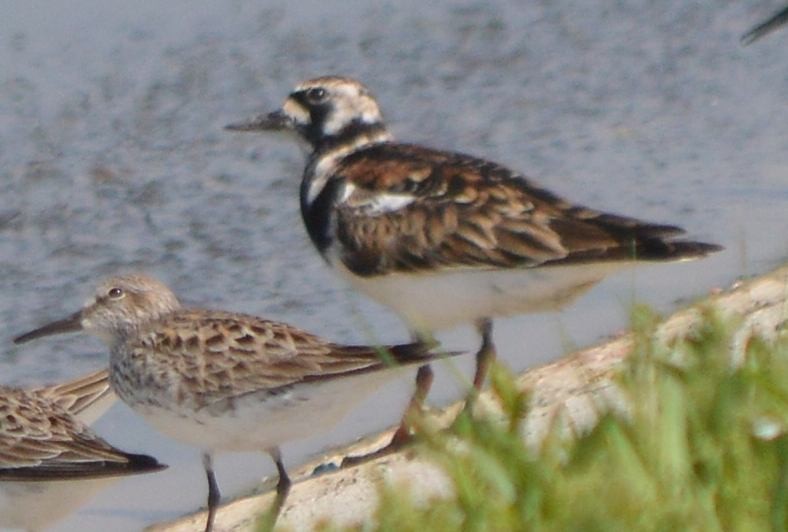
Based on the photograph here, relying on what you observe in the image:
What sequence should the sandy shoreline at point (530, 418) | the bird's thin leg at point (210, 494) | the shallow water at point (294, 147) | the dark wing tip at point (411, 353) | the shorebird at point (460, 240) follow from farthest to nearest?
the shallow water at point (294, 147)
the shorebird at point (460, 240)
the bird's thin leg at point (210, 494)
the dark wing tip at point (411, 353)
the sandy shoreline at point (530, 418)

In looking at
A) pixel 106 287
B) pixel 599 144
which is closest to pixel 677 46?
pixel 599 144

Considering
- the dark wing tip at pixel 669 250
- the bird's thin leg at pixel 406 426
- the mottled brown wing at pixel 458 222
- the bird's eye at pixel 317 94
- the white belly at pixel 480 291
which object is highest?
the bird's eye at pixel 317 94

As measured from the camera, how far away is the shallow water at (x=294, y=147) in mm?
7738

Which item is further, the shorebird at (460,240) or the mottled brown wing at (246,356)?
the shorebird at (460,240)

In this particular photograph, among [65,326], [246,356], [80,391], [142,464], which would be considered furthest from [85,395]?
[142,464]

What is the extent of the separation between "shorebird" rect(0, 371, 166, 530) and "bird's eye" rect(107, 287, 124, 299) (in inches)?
22.9

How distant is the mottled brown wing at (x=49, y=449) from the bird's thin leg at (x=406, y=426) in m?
0.93

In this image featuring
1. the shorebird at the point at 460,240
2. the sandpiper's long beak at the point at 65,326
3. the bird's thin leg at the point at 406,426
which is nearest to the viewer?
the shorebird at the point at 460,240

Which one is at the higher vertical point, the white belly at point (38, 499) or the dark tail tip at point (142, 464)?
the dark tail tip at point (142, 464)

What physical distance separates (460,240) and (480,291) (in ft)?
0.59

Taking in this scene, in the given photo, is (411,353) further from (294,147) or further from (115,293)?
(294,147)

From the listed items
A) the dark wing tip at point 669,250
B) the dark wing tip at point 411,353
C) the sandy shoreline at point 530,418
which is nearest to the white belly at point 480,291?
the dark wing tip at point 669,250

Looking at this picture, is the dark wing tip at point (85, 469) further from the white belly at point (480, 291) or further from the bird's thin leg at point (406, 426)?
the white belly at point (480, 291)

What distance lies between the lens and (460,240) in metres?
6.44
